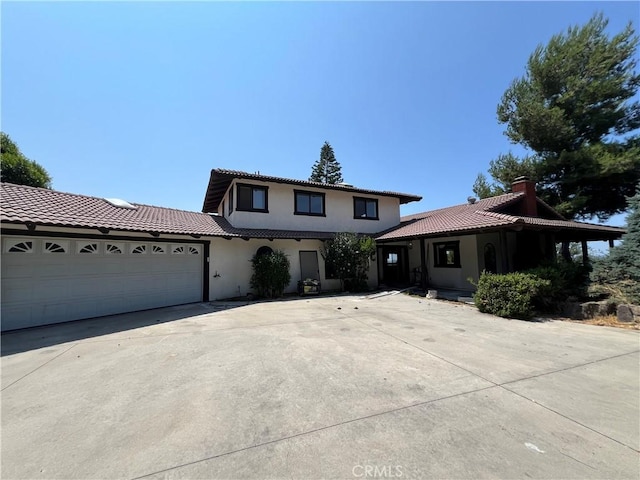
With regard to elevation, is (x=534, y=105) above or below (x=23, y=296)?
above

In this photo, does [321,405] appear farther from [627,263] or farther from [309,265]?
[627,263]

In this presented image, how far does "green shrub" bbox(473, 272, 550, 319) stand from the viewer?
25.9 feet

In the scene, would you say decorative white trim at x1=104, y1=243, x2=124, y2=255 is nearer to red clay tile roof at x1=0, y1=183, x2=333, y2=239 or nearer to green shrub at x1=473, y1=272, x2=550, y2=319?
red clay tile roof at x1=0, y1=183, x2=333, y2=239

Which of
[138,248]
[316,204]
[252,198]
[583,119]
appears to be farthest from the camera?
[583,119]

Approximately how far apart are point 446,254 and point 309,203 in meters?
7.96

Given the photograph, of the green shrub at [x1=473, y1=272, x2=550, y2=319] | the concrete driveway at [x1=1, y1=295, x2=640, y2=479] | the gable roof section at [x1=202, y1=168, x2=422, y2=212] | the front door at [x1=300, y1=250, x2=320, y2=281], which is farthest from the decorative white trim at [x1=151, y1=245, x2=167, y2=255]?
the green shrub at [x1=473, y1=272, x2=550, y2=319]

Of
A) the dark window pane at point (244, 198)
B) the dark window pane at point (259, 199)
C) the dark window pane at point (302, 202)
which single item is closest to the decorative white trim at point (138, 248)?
the dark window pane at point (244, 198)

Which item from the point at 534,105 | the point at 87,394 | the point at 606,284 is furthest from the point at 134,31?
the point at 534,105

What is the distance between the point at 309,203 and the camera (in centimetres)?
1451

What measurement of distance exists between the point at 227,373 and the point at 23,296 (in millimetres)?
7285

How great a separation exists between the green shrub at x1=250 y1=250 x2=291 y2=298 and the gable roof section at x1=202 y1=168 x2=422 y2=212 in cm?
377

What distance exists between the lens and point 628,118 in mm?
15477

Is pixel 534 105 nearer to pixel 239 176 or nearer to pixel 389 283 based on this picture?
pixel 389 283

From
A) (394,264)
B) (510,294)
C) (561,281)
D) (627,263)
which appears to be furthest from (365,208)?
(627,263)
